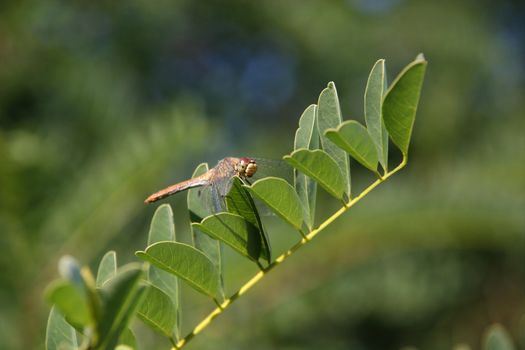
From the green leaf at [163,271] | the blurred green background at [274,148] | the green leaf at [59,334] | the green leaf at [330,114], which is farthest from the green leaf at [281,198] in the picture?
the blurred green background at [274,148]

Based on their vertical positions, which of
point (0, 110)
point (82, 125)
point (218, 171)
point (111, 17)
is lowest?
point (218, 171)

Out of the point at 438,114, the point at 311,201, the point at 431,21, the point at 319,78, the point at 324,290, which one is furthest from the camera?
the point at 431,21

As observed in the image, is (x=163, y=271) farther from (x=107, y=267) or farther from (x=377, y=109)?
(x=377, y=109)

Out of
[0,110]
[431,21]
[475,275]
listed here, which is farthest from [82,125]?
[431,21]

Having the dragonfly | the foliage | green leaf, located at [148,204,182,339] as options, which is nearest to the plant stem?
the foliage

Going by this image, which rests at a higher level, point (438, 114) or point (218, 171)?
point (218, 171)

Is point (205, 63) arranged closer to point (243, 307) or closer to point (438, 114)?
point (438, 114)

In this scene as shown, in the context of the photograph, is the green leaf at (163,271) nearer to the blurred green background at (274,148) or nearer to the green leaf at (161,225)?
the green leaf at (161,225)

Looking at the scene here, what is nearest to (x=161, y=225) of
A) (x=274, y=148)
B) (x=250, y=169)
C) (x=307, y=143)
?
(x=307, y=143)
